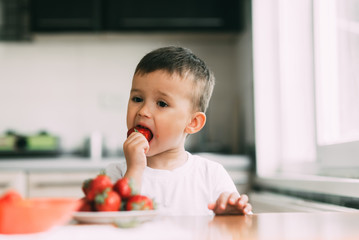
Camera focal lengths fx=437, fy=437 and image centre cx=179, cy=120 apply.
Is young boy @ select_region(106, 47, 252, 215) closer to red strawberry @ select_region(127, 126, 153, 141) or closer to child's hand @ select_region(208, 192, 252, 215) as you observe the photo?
red strawberry @ select_region(127, 126, 153, 141)

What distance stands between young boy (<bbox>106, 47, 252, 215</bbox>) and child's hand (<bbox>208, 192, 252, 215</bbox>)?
25 cm

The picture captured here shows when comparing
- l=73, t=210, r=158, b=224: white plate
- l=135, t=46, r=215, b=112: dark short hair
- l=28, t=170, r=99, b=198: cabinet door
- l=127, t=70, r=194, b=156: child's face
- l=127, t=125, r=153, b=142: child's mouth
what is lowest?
l=28, t=170, r=99, b=198: cabinet door

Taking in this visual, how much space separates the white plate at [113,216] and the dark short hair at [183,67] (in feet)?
1.95

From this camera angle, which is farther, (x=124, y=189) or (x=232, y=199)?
(x=232, y=199)

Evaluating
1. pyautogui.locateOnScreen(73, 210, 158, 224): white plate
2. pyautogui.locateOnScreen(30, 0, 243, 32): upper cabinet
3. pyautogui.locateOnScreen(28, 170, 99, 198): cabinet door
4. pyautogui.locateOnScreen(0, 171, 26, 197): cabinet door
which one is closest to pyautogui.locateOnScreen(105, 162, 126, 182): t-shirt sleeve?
pyautogui.locateOnScreen(73, 210, 158, 224): white plate

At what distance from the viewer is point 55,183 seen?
2.40m

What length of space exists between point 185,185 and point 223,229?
56 cm

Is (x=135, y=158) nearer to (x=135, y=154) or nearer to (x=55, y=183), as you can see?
(x=135, y=154)

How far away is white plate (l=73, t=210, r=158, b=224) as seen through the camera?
0.72 m

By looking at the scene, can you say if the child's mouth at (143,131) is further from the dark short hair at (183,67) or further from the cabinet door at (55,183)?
the cabinet door at (55,183)

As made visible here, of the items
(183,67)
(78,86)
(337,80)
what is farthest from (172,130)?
(78,86)

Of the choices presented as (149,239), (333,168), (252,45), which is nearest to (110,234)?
(149,239)

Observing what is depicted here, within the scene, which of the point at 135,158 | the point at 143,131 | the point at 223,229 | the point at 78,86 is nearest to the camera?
the point at 223,229

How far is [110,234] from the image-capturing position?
637 millimetres
